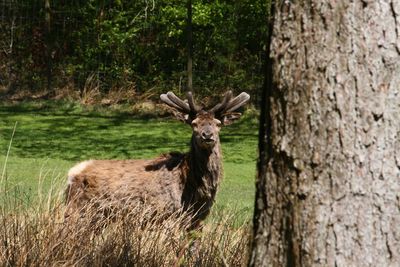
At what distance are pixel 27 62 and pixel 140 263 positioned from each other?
75.3 feet

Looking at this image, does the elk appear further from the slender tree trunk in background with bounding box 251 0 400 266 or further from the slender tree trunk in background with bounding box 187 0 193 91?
the slender tree trunk in background with bounding box 187 0 193 91

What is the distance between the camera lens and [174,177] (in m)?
10.3

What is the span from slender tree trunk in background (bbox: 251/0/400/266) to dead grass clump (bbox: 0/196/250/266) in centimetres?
321

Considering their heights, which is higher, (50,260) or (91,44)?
(91,44)

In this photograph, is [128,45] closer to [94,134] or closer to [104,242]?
[94,134]

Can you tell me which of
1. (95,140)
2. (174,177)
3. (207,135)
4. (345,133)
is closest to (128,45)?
(95,140)

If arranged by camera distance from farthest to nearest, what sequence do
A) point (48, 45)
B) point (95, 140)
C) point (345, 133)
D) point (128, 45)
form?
point (48, 45) < point (128, 45) < point (95, 140) < point (345, 133)

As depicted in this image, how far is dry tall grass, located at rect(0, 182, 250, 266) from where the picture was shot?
701cm

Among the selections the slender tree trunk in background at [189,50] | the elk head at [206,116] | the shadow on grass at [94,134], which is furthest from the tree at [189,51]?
the elk head at [206,116]

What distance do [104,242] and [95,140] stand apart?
568 inches

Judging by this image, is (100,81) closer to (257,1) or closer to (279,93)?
(257,1)

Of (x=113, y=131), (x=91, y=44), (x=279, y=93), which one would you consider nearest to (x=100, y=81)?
(x=91, y=44)

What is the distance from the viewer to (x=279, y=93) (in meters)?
3.84

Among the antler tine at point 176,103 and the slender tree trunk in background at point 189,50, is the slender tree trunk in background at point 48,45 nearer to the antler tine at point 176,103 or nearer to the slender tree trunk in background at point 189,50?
the slender tree trunk in background at point 189,50
